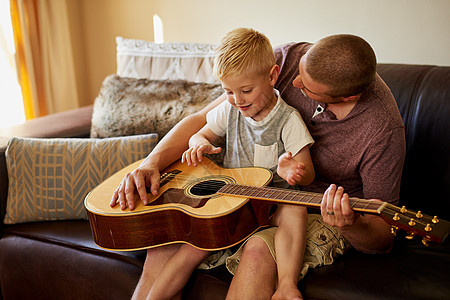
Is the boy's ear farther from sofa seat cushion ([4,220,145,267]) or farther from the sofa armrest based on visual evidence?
the sofa armrest

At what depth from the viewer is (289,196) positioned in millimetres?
1241

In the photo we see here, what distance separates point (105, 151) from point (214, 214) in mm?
776

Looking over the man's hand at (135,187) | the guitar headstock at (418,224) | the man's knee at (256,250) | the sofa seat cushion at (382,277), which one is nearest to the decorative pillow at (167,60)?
the man's hand at (135,187)

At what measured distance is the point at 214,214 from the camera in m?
1.26

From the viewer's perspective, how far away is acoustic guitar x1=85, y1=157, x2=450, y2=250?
128 cm

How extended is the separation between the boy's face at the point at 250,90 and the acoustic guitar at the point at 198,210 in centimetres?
21

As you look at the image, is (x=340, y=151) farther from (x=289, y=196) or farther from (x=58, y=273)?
(x=58, y=273)

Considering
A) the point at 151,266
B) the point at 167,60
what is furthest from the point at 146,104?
the point at 151,266

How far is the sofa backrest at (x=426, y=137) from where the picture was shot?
Answer: 64.1 inches

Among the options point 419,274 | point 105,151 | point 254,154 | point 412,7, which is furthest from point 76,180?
point 412,7

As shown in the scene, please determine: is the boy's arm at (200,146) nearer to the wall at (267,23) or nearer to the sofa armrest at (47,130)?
the sofa armrest at (47,130)

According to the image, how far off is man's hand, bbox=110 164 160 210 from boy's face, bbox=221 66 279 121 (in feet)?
1.22

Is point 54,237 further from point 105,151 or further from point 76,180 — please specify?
point 105,151

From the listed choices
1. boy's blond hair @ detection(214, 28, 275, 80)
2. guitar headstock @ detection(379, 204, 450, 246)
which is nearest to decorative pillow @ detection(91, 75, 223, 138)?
boy's blond hair @ detection(214, 28, 275, 80)
